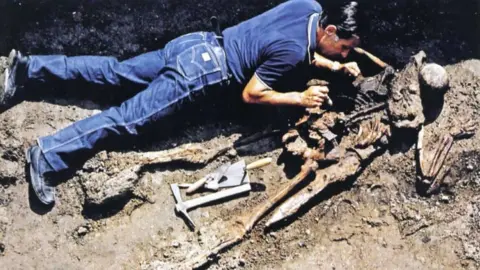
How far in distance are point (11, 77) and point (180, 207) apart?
5.78 feet

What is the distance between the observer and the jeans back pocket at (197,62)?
250 inches

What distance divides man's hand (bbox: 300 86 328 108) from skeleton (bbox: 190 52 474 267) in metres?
0.10

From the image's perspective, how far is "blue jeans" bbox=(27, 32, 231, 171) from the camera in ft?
20.9

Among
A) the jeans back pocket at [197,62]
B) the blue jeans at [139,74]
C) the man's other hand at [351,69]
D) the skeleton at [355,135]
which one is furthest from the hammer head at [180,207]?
the man's other hand at [351,69]

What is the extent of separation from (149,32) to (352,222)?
2.42 metres

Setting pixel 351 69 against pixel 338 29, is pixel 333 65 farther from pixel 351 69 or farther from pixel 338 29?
pixel 338 29

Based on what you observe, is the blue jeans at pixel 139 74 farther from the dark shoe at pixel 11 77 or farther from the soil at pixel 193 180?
the soil at pixel 193 180

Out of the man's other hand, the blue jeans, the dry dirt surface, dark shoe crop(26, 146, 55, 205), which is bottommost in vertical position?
the dry dirt surface

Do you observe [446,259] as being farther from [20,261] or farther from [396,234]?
[20,261]

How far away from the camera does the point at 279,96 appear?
633cm

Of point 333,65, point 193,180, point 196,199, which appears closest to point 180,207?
point 196,199

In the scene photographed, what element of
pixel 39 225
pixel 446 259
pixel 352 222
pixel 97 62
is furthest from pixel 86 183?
pixel 446 259

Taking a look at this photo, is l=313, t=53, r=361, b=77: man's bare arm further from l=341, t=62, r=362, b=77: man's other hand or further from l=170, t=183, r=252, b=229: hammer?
l=170, t=183, r=252, b=229: hammer

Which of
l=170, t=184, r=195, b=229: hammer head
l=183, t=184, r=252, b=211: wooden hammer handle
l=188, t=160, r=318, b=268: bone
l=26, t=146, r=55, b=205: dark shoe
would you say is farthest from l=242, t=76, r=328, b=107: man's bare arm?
l=26, t=146, r=55, b=205: dark shoe
